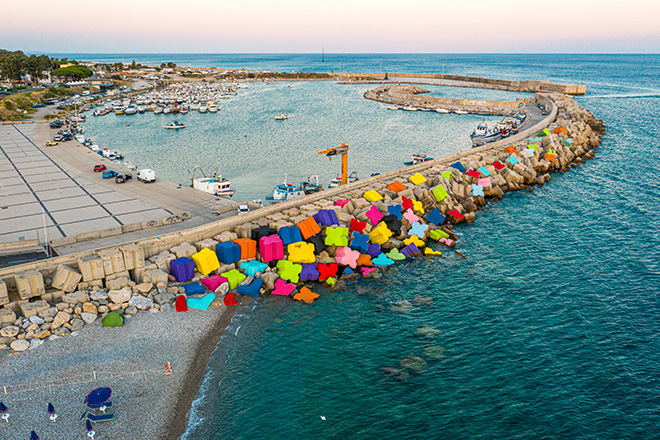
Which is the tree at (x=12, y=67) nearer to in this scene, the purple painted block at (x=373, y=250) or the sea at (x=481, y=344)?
the purple painted block at (x=373, y=250)

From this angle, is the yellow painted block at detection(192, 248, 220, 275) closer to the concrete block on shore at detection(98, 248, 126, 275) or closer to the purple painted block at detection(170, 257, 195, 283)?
the purple painted block at detection(170, 257, 195, 283)

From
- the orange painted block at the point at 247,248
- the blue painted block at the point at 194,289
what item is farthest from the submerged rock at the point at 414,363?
the orange painted block at the point at 247,248

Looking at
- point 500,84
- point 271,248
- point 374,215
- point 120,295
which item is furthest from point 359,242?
point 500,84

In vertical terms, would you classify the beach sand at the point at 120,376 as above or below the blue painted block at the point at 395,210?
below

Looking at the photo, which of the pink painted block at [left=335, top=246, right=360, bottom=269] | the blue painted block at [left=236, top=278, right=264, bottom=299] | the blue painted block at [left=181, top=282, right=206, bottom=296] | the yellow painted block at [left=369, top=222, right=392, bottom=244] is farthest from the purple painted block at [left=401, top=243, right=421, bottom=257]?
the blue painted block at [left=181, top=282, right=206, bottom=296]

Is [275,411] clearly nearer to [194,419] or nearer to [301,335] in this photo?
[194,419]
